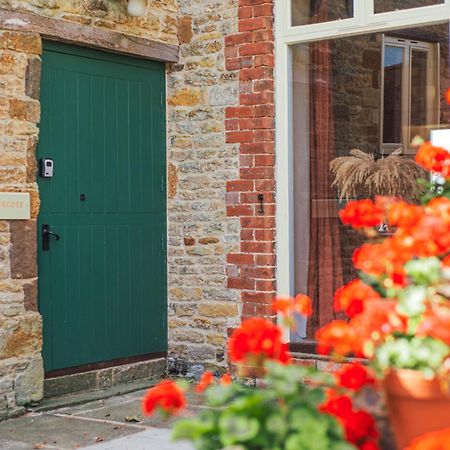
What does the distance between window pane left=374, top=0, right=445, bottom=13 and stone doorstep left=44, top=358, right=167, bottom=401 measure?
3099 millimetres

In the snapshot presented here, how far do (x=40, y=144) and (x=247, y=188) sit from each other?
152 centimetres

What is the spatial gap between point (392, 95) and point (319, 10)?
84 centimetres

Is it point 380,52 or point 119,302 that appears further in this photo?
point 119,302

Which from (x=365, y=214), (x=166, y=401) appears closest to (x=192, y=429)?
(x=166, y=401)

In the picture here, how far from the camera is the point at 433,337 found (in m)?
2.52

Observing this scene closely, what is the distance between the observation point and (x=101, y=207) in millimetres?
6707

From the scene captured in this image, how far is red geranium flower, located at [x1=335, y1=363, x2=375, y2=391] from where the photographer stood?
8.64 ft

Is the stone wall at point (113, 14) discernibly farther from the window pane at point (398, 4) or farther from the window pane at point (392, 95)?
the window pane at point (392, 95)

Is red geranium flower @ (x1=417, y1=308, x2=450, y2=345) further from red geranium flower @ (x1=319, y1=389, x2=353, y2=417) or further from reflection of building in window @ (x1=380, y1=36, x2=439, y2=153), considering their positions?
reflection of building in window @ (x1=380, y1=36, x2=439, y2=153)

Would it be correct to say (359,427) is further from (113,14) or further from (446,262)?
(113,14)

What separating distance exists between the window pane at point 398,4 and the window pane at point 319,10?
0.68 feet

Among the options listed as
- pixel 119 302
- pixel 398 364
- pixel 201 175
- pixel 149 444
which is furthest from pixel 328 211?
pixel 398 364

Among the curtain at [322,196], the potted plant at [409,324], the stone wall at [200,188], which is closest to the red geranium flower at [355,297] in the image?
the potted plant at [409,324]

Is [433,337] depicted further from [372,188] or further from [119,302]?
[119,302]
